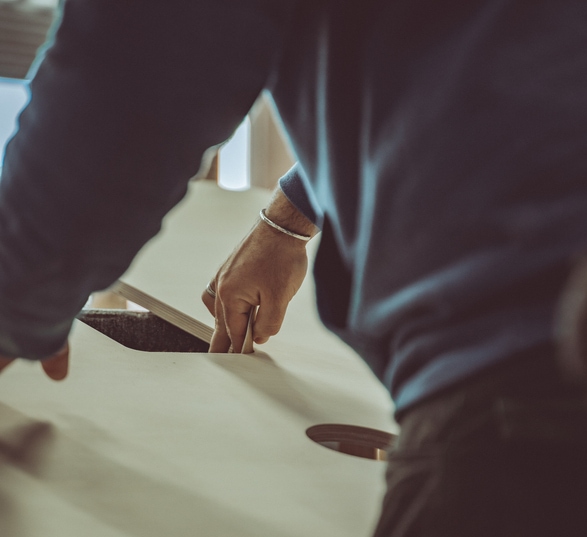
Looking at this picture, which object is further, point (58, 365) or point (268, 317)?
point (268, 317)

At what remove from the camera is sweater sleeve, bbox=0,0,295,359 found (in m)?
0.37

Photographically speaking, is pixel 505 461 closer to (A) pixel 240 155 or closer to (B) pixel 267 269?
(B) pixel 267 269

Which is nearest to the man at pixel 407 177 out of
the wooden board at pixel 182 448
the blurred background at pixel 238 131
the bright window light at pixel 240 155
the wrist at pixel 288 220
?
the wooden board at pixel 182 448

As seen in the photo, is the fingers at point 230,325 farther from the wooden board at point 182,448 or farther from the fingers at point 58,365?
the fingers at point 58,365

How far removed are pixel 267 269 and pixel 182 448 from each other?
432 mm

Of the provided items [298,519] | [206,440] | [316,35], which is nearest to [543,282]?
[316,35]

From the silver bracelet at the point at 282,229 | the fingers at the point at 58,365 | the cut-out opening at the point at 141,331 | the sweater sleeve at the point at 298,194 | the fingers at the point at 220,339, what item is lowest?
the cut-out opening at the point at 141,331

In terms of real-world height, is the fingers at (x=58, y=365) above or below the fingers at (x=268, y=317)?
above

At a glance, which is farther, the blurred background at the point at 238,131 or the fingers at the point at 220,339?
the blurred background at the point at 238,131

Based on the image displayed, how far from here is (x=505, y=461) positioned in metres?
0.31

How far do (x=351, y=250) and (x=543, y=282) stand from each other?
0.48 ft

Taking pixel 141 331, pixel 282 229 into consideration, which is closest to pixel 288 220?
pixel 282 229

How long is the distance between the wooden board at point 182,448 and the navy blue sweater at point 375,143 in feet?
0.64

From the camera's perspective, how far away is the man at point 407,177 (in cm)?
32
